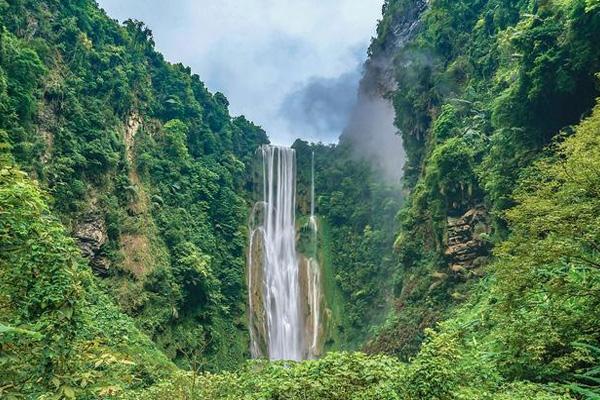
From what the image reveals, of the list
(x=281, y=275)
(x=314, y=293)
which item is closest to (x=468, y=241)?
(x=314, y=293)

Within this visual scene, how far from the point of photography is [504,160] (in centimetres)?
1498

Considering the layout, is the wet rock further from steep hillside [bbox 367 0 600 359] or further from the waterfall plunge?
steep hillside [bbox 367 0 600 359]

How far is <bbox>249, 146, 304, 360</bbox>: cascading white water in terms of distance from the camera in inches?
1117

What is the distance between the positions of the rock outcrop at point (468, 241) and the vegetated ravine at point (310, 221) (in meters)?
0.10

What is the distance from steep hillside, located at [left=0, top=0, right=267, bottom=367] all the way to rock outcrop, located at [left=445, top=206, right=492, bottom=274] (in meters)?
10.2

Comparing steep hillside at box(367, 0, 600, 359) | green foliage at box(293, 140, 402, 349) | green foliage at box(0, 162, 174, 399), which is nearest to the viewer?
green foliage at box(0, 162, 174, 399)

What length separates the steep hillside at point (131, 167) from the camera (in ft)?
63.5

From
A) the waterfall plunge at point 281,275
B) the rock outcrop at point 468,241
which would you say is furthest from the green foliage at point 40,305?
the waterfall plunge at point 281,275

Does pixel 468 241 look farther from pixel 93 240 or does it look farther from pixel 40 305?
pixel 40 305

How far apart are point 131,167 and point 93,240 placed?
6.16m

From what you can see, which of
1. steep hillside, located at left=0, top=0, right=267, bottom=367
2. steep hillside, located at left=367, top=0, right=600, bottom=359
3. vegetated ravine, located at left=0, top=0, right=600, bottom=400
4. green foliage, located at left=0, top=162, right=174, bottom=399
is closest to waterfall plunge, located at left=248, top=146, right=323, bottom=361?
vegetated ravine, located at left=0, top=0, right=600, bottom=400

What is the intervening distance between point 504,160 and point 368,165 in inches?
861

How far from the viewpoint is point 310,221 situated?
115 feet

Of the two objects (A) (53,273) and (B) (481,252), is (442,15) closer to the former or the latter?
(B) (481,252)
